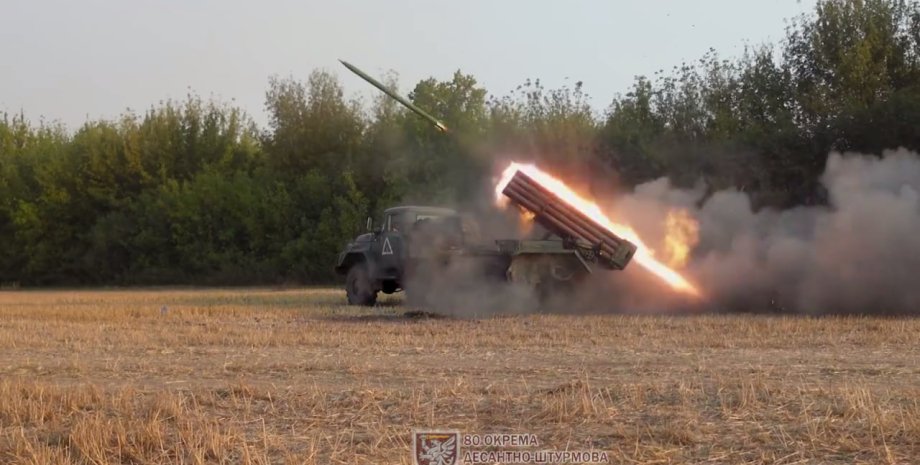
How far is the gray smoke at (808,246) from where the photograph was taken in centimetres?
1852

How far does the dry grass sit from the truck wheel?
5.75 meters

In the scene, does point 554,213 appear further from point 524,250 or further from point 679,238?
point 679,238

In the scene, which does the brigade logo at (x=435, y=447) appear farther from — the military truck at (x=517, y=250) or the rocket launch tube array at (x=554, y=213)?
the rocket launch tube array at (x=554, y=213)

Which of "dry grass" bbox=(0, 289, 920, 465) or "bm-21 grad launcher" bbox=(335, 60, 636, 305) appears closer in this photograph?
"dry grass" bbox=(0, 289, 920, 465)

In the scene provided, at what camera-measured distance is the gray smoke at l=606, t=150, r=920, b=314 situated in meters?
18.5

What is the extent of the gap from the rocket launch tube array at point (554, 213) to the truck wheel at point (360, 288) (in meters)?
4.01

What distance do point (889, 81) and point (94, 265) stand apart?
106 ft

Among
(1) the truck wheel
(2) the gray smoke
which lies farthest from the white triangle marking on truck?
(2) the gray smoke

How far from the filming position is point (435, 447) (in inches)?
301

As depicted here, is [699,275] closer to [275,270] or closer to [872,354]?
[872,354]

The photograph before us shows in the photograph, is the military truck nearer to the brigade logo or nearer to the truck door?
the truck door

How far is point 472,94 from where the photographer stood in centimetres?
3912

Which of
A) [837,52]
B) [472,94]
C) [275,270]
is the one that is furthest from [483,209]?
[275,270]

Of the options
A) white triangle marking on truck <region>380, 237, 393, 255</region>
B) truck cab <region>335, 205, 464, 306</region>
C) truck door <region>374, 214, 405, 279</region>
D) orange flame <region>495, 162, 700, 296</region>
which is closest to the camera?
orange flame <region>495, 162, 700, 296</region>
